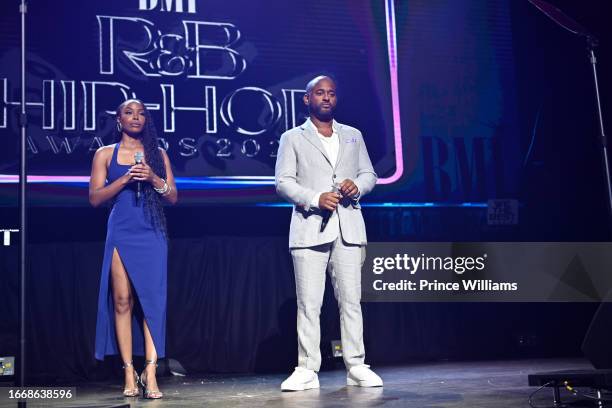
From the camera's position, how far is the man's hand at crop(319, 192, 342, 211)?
382 centimetres

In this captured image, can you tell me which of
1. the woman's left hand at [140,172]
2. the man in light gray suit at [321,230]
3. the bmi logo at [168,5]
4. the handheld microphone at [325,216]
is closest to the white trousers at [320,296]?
the man in light gray suit at [321,230]

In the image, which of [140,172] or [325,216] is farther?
[325,216]

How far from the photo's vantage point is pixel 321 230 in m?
3.95

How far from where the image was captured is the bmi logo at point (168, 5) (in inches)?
208

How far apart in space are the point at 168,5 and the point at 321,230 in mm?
2300

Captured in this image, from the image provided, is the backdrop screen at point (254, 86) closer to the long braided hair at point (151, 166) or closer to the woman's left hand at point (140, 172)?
the long braided hair at point (151, 166)

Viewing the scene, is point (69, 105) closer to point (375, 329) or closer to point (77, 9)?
point (77, 9)

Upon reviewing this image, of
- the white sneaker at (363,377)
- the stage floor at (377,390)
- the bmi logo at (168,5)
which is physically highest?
the bmi logo at (168,5)

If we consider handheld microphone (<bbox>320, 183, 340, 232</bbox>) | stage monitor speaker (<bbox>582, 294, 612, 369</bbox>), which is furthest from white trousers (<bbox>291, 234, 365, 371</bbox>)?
stage monitor speaker (<bbox>582, 294, 612, 369</bbox>)

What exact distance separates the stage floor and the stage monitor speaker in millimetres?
266

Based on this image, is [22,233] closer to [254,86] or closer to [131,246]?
[131,246]

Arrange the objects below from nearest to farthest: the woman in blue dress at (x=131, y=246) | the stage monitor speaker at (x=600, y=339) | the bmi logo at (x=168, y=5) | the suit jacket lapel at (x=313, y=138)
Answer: the stage monitor speaker at (x=600, y=339), the woman in blue dress at (x=131, y=246), the suit jacket lapel at (x=313, y=138), the bmi logo at (x=168, y=5)

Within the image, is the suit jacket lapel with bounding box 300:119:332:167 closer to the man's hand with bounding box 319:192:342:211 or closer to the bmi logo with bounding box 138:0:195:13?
the man's hand with bounding box 319:192:342:211

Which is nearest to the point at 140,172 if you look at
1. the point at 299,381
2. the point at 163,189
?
the point at 163,189
